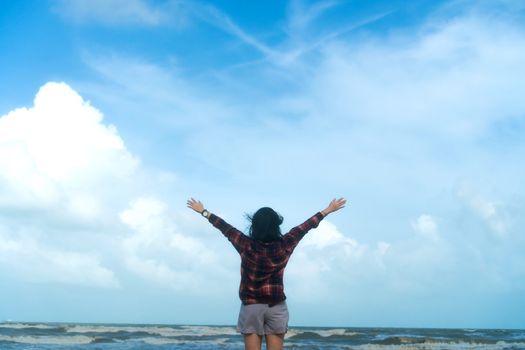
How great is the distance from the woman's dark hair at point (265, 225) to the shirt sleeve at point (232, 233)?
0.32 ft

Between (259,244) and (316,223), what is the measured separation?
0.67 m

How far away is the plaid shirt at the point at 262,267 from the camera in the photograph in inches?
184

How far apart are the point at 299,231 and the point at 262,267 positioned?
0.53 m

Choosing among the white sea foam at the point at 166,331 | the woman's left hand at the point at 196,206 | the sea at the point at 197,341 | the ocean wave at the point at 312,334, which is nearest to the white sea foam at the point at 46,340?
the sea at the point at 197,341

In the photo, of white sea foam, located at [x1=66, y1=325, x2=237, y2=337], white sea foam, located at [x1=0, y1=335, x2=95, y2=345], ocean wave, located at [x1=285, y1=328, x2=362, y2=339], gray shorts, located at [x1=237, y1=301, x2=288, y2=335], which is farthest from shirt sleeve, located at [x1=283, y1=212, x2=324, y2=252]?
white sea foam, located at [x1=66, y1=325, x2=237, y2=337]

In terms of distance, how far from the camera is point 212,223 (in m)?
5.08

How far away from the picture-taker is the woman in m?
4.69

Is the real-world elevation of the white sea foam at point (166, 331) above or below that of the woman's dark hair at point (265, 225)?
below

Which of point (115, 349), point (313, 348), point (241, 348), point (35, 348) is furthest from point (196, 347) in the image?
point (35, 348)

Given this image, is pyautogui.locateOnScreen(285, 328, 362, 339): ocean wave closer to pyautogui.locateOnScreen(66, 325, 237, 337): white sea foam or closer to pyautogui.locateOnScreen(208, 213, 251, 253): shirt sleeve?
pyautogui.locateOnScreen(66, 325, 237, 337): white sea foam

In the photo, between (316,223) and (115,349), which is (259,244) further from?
(115,349)

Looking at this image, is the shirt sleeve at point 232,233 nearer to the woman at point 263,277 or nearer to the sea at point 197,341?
the woman at point 263,277

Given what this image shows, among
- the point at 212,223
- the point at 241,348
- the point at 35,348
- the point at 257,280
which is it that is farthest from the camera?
the point at 241,348

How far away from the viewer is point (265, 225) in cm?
479
